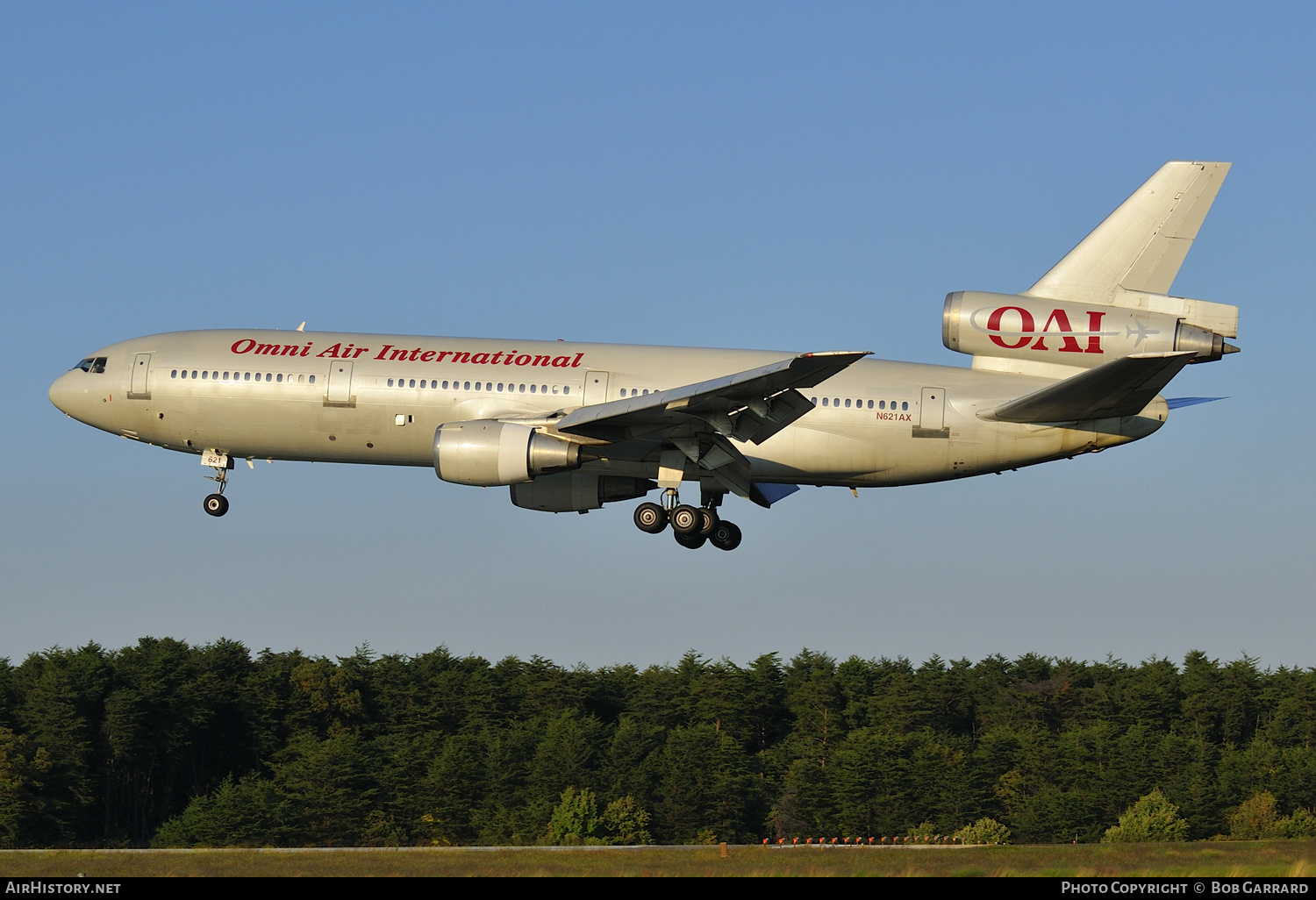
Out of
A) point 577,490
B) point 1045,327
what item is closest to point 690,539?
point 577,490

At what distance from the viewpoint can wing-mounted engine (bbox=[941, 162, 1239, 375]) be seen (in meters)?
37.1

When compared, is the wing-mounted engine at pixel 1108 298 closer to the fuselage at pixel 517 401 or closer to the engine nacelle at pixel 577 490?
the fuselage at pixel 517 401

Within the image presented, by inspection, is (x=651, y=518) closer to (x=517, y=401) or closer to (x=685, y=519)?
(x=685, y=519)

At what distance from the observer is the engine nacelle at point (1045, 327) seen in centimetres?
3688

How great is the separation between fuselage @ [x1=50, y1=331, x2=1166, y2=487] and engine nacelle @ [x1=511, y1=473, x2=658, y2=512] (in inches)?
53.4

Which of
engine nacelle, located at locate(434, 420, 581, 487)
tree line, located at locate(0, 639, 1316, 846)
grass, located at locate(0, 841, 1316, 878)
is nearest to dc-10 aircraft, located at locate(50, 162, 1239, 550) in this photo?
engine nacelle, located at locate(434, 420, 581, 487)

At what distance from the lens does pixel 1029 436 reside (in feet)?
123

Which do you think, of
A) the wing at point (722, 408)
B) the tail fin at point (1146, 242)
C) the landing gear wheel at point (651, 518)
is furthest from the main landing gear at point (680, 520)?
the tail fin at point (1146, 242)

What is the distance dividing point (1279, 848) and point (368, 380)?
78.6ft

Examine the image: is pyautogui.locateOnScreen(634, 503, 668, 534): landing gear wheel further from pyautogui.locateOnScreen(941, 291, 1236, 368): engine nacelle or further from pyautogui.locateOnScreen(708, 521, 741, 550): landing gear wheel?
pyautogui.locateOnScreen(941, 291, 1236, 368): engine nacelle

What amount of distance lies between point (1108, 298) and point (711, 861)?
18.9m

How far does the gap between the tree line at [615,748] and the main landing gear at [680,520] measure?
144 ft

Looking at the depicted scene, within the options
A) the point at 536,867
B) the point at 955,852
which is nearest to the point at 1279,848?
the point at 955,852
